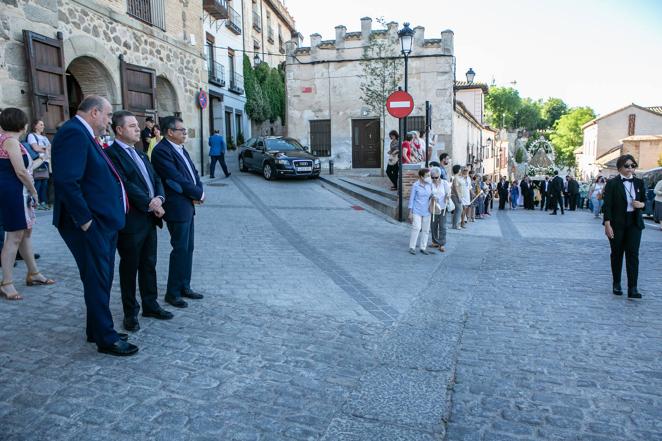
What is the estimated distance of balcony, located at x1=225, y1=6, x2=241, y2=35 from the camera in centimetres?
2425

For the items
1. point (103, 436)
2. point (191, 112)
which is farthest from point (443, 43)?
point (103, 436)

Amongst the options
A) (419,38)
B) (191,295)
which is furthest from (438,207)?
(419,38)

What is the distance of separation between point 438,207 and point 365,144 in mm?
16640

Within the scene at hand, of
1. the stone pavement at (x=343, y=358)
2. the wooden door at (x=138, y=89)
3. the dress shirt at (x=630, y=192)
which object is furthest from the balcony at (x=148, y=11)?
the dress shirt at (x=630, y=192)

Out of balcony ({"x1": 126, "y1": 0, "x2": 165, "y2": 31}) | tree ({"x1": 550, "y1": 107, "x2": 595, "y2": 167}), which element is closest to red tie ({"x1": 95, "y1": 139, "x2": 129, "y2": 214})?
balcony ({"x1": 126, "y1": 0, "x2": 165, "y2": 31})

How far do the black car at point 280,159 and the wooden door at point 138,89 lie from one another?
15.4 ft

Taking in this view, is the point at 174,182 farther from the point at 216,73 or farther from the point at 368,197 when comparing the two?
the point at 216,73

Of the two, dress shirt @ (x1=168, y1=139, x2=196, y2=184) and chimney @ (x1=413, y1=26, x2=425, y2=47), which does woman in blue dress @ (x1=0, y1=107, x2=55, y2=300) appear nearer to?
dress shirt @ (x1=168, y1=139, x2=196, y2=184)

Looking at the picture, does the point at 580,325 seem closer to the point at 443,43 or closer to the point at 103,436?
the point at 103,436

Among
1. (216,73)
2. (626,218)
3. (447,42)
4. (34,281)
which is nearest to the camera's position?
(34,281)

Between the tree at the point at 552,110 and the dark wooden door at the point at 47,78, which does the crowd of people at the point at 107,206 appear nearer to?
the dark wooden door at the point at 47,78

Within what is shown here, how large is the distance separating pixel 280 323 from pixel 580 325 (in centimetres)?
301

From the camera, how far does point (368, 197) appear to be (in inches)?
585

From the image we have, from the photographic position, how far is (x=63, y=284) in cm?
564
